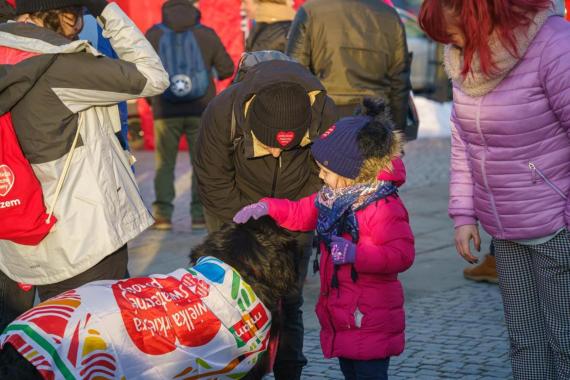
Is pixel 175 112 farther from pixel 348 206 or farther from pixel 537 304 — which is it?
pixel 537 304

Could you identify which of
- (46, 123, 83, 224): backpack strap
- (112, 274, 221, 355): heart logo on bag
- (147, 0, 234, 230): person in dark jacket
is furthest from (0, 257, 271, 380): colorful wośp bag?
(147, 0, 234, 230): person in dark jacket

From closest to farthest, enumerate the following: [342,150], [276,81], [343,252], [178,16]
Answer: [343,252]
[342,150]
[276,81]
[178,16]

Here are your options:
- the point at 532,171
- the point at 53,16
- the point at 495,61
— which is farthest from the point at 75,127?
the point at 532,171

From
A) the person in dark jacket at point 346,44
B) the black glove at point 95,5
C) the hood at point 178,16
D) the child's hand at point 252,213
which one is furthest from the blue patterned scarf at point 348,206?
the hood at point 178,16

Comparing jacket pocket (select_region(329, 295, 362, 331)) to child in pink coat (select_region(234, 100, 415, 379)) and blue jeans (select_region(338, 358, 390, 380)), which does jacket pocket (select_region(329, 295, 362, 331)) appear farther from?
blue jeans (select_region(338, 358, 390, 380))

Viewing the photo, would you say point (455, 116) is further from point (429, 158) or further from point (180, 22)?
point (429, 158)

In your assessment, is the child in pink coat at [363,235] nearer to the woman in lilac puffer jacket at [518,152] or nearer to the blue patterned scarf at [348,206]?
the blue patterned scarf at [348,206]

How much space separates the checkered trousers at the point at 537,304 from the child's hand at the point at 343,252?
589 mm

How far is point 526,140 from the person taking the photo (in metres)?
3.78

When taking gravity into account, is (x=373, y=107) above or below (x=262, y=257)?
above

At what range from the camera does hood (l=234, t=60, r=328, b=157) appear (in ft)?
14.8

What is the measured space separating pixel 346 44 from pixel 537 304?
348 cm

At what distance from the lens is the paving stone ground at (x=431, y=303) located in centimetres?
543

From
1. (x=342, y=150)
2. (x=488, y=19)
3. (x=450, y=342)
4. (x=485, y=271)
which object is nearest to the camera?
(x=488, y=19)
